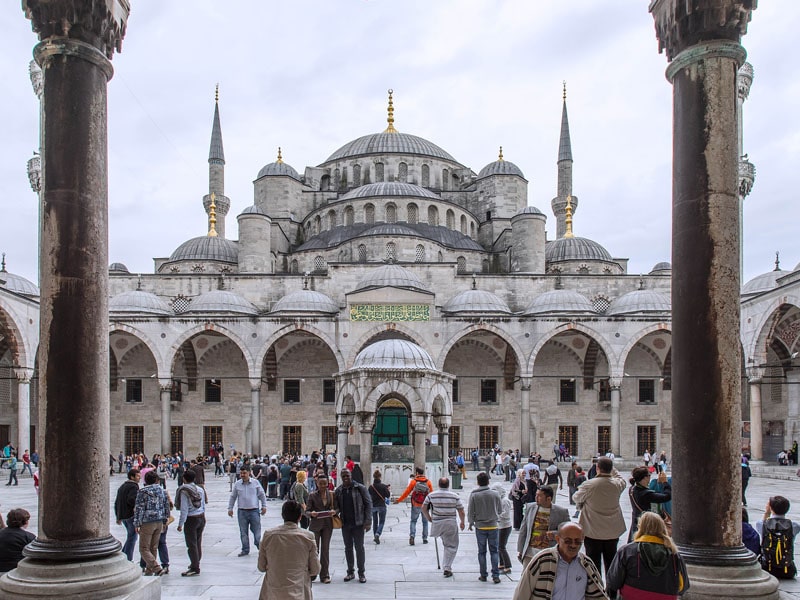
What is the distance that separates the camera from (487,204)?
121 ft

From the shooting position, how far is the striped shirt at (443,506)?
728 centimetres

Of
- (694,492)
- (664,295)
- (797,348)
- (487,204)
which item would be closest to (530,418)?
(664,295)

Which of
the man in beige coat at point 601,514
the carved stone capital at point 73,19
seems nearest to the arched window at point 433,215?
the man in beige coat at point 601,514

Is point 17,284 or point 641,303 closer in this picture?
point 641,303

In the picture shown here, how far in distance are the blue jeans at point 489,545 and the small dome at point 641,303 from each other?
19.9 metres

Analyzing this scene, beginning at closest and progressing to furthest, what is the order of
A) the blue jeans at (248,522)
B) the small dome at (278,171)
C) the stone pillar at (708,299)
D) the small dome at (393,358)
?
the stone pillar at (708,299) < the blue jeans at (248,522) < the small dome at (393,358) < the small dome at (278,171)

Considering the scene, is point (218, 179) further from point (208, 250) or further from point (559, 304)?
point (559, 304)

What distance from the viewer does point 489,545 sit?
7.00 metres

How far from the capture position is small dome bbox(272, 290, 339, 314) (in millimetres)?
26797

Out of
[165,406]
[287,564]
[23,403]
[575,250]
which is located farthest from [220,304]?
[287,564]

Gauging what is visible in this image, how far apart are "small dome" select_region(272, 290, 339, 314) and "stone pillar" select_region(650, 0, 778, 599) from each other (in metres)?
22.2

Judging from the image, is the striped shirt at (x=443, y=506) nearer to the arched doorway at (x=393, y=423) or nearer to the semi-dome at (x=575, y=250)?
the arched doorway at (x=393, y=423)

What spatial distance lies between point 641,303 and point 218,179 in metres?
20.2

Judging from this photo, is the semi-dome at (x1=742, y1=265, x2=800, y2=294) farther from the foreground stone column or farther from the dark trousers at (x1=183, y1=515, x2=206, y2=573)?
the foreground stone column
